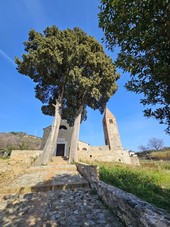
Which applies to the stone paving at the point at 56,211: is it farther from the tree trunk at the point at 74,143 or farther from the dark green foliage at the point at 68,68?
the dark green foliage at the point at 68,68

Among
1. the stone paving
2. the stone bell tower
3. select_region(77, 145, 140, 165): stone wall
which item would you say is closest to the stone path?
the stone paving

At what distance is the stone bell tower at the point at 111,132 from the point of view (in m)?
27.4

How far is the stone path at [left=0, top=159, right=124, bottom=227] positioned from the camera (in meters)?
3.01

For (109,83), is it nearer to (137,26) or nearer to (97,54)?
(97,54)

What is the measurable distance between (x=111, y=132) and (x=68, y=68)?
18942mm

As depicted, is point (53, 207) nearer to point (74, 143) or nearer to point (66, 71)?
point (74, 143)

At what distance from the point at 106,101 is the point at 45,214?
15224 mm

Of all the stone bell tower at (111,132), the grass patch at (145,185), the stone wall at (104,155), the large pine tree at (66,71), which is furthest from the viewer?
the stone bell tower at (111,132)

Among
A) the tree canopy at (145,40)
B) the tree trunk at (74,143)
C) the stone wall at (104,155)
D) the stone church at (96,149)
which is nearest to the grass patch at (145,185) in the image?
the tree canopy at (145,40)

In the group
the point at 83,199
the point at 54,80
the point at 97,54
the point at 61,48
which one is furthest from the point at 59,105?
the point at 83,199

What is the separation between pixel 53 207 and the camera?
3826mm

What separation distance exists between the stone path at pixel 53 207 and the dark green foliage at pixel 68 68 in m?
10.1

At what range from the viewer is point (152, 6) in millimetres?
2309

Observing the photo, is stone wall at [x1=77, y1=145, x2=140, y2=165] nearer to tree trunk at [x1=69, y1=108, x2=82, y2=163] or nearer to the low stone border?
tree trunk at [x1=69, y1=108, x2=82, y2=163]
